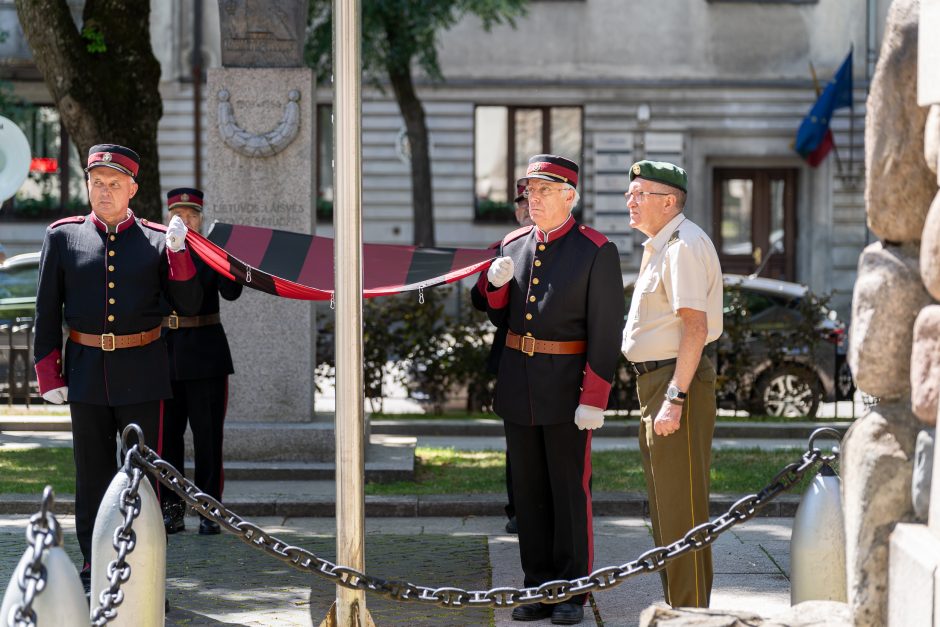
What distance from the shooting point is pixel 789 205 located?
28.8 metres

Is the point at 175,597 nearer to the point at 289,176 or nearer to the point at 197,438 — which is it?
the point at 197,438

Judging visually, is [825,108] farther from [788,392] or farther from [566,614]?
[566,614]

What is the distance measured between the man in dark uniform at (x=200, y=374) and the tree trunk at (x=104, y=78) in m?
3.45

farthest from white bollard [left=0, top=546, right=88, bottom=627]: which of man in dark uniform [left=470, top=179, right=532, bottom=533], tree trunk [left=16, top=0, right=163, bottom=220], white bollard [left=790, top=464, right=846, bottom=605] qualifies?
tree trunk [left=16, top=0, right=163, bottom=220]

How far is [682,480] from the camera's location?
580 centimetres

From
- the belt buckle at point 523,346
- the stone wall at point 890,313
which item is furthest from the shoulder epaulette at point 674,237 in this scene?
the stone wall at point 890,313

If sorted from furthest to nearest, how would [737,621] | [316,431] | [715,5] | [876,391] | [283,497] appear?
[715,5] < [316,431] < [283,497] < [737,621] < [876,391]

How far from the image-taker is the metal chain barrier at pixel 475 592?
493cm

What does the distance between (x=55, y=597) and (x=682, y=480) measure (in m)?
2.78

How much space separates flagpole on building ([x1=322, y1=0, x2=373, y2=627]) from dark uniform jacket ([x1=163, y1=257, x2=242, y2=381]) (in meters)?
3.14

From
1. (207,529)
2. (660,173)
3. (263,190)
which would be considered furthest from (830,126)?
(660,173)

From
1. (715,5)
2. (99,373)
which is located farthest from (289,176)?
(715,5)

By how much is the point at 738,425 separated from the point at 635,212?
6882mm

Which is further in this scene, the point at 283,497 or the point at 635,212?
the point at 283,497
